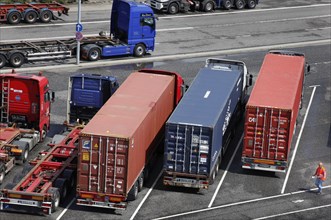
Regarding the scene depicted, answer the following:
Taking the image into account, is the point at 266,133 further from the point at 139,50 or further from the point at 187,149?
the point at 139,50

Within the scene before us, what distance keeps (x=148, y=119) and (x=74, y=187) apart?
4403mm

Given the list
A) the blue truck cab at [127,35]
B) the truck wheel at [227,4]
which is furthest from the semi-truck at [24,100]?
the truck wheel at [227,4]

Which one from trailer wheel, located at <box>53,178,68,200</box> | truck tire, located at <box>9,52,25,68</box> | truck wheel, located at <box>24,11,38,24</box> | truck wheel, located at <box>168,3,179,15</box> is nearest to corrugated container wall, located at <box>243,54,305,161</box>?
trailer wheel, located at <box>53,178,68,200</box>

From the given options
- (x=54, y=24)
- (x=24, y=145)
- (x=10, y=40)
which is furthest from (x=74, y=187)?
(x=54, y=24)

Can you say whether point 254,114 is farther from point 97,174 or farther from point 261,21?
point 261,21

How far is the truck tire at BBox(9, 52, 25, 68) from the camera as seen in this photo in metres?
52.5

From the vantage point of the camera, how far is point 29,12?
63.0 meters

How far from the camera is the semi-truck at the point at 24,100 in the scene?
4053 centimetres

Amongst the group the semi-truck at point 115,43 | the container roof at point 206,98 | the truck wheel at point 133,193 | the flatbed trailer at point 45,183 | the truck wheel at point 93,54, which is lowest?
the truck wheel at point 133,193

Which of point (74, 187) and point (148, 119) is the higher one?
point (148, 119)

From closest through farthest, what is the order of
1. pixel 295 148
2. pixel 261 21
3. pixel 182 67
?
1. pixel 295 148
2. pixel 182 67
3. pixel 261 21

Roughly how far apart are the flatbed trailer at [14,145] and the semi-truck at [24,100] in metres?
0.81

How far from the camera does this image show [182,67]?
183 ft

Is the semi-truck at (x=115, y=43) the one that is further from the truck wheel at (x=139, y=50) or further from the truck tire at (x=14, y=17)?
the truck tire at (x=14, y=17)
